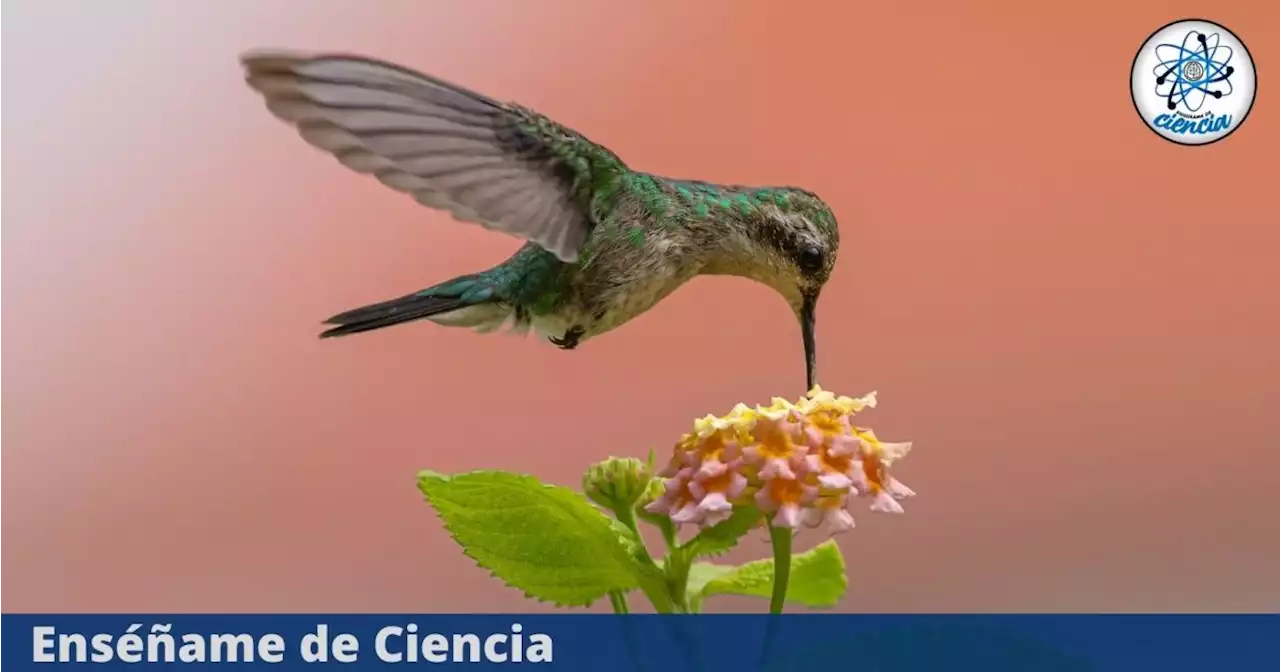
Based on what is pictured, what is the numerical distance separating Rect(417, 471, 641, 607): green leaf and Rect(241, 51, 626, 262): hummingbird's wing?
0.52ft

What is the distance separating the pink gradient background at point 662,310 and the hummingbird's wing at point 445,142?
63 centimetres

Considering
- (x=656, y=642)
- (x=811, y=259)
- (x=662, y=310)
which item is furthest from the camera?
(x=662, y=310)

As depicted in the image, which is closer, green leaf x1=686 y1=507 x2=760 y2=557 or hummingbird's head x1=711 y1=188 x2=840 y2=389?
green leaf x1=686 y1=507 x2=760 y2=557

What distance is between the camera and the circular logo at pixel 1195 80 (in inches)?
46.4

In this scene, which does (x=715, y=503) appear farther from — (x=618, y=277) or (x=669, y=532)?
(x=618, y=277)

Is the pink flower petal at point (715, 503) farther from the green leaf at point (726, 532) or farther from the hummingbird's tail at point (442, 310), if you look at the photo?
the hummingbird's tail at point (442, 310)

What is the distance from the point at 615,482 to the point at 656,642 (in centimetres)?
10

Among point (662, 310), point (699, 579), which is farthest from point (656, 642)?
point (662, 310)

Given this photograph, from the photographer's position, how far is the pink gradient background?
1200 mm

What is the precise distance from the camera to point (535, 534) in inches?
20.6

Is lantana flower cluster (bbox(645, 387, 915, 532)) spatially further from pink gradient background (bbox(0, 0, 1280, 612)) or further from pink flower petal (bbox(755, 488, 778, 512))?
pink gradient background (bbox(0, 0, 1280, 612))

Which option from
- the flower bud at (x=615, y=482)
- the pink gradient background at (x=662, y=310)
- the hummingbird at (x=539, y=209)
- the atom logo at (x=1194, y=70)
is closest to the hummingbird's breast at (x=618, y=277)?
the hummingbird at (x=539, y=209)

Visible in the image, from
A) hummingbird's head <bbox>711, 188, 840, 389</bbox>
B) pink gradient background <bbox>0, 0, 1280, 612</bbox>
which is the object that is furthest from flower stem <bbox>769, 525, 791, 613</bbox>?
pink gradient background <bbox>0, 0, 1280, 612</bbox>

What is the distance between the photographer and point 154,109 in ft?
3.99
